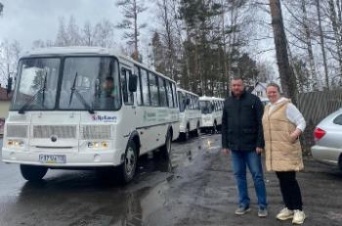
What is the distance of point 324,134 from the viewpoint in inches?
412

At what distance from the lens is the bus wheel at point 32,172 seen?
10.8 metres

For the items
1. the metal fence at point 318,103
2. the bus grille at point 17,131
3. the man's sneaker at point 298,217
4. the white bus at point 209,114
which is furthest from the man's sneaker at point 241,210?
the white bus at point 209,114

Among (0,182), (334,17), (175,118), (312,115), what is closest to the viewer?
(0,182)

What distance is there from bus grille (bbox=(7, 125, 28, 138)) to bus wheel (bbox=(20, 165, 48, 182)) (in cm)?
103

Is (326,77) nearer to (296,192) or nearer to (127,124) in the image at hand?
(127,124)

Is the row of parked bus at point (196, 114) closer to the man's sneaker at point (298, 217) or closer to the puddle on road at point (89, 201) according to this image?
the puddle on road at point (89, 201)

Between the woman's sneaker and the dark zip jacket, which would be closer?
the woman's sneaker

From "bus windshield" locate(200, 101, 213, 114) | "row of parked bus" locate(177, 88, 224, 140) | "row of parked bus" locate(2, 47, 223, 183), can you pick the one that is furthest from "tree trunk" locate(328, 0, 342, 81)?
"row of parked bus" locate(2, 47, 223, 183)

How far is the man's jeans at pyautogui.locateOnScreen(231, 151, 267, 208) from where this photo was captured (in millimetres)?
7156

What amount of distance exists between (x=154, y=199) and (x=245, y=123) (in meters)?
2.58

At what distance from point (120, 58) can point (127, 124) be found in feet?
4.54

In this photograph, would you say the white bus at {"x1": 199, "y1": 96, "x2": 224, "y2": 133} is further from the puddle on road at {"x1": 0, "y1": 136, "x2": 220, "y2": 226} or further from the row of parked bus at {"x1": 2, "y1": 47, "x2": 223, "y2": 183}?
the row of parked bus at {"x1": 2, "y1": 47, "x2": 223, "y2": 183}

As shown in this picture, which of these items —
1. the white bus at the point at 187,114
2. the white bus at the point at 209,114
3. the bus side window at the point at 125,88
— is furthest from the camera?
the white bus at the point at 209,114

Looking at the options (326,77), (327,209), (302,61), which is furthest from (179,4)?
(327,209)
